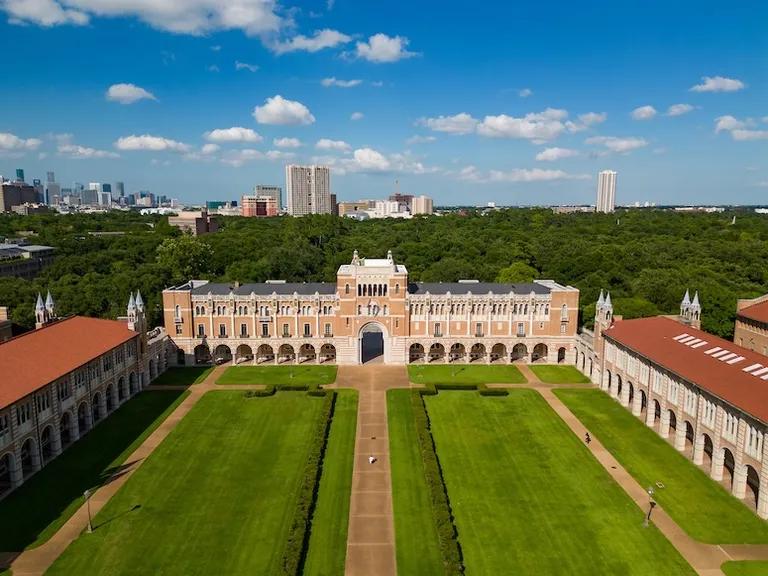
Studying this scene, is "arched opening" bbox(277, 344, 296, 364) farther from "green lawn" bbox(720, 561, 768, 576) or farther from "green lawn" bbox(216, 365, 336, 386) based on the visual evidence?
"green lawn" bbox(720, 561, 768, 576)

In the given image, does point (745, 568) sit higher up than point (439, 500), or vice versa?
point (439, 500)

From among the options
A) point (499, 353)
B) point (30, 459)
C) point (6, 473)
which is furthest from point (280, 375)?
point (6, 473)

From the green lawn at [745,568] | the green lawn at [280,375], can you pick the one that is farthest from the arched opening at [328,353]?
the green lawn at [745,568]

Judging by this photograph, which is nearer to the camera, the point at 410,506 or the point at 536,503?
the point at 410,506

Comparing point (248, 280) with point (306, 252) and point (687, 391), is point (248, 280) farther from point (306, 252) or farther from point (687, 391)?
point (687, 391)

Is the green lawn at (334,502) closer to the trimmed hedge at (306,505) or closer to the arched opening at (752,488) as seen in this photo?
the trimmed hedge at (306,505)

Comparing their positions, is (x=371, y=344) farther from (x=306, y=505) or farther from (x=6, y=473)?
(x=6, y=473)

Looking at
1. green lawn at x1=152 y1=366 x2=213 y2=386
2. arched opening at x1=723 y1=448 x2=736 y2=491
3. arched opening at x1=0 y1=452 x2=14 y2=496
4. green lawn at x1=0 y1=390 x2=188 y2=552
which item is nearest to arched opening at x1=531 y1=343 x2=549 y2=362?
arched opening at x1=723 y1=448 x2=736 y2=491

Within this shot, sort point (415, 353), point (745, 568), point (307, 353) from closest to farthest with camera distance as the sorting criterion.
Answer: point (745, 568), point (415, 353), point (307, 353)
